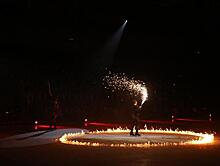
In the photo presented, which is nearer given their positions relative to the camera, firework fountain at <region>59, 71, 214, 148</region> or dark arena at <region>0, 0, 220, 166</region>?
firework fountain at <region>59, 71, 214, 148</region>

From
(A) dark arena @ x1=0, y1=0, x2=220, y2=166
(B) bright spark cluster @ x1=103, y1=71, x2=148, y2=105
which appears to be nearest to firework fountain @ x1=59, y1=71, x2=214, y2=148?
(A) dark arena @ x1=0, y1=0, x2=220, y2=166

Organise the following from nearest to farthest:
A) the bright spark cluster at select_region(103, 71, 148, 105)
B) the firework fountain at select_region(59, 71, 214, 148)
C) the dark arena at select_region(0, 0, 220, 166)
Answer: the firework fountain at select_region(59, 71, 214, 148)
the dark arena at select_region(0, 0, 220, 166)
the bright spark cluster at select_region(103, 71, 148, 105)

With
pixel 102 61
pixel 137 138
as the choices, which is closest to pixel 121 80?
pixel 102 61

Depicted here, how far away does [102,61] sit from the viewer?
48531 mm

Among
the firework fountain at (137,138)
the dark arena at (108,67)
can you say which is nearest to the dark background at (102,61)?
the dark arena at (108,67)

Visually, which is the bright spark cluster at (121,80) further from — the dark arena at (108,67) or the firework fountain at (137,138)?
the firework fountain at (137,138)

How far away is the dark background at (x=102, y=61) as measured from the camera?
122 feet

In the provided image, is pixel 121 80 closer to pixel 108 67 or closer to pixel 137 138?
pixel 108 67

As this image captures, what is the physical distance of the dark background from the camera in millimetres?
37219

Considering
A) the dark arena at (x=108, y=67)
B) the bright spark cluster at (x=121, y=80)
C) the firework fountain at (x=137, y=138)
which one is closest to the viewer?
the firework fountain at (x=137, y=138)

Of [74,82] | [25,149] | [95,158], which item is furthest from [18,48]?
[95,158]

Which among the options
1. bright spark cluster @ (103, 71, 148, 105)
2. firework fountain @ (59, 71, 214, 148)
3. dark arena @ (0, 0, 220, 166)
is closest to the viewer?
firework fountain @ (59, 71, 214, 148)

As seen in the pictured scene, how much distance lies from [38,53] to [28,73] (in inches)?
80.7

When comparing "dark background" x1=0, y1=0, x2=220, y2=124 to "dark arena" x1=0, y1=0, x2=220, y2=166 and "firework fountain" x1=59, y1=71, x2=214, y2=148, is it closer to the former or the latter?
"dark arena" x1=0, y1=0, x2=220, y2=166
